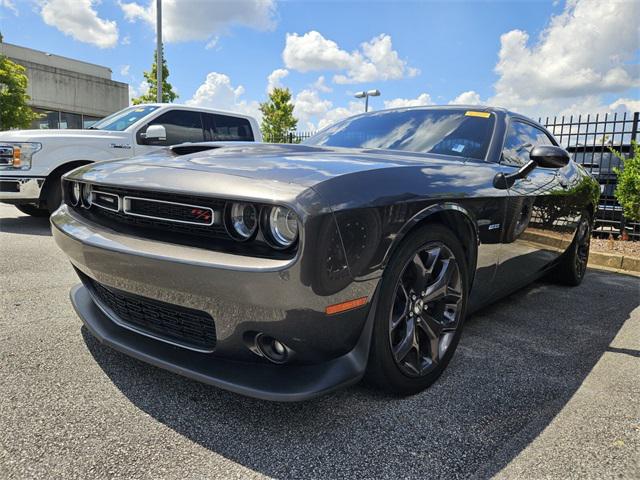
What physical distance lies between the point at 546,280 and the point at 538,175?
5.71ft

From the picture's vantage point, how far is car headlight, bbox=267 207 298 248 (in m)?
1.60

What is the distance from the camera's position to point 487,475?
5.17 ft

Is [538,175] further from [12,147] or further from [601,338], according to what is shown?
[12,147]

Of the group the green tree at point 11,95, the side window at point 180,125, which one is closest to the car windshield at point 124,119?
the side window at point 180,125

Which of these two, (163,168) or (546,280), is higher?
(163,168)

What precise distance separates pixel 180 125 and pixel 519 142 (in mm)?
5082

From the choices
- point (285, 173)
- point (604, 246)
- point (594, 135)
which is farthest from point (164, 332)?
point (594, 135)

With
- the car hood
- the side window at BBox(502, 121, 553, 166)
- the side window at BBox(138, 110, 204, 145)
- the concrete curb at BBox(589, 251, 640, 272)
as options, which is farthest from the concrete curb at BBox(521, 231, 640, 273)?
the side window at BBox(138, 110, 204, 145)

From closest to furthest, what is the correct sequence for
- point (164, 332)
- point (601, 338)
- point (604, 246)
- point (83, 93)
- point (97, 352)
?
point (164, 332) < point (97, 352) < point (601, 338) < point (604, 246) < point (83, 93)

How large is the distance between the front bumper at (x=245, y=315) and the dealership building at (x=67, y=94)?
88.0 feet

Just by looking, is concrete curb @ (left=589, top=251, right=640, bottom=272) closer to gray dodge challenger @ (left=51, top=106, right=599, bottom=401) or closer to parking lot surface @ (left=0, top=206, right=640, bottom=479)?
parking lot surface @ (left=0, top=206, right=640, bottom=479)

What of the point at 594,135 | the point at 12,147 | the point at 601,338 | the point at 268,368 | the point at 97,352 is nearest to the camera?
the point at 268,368

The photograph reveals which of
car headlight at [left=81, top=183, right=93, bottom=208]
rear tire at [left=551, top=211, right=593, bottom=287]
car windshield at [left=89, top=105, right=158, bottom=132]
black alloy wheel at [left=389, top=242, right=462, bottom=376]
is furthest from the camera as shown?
car windshield at [left=89, top=105, right=158, bottom=132]

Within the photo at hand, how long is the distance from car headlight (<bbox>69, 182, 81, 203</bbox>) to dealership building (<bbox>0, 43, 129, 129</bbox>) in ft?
84.8
